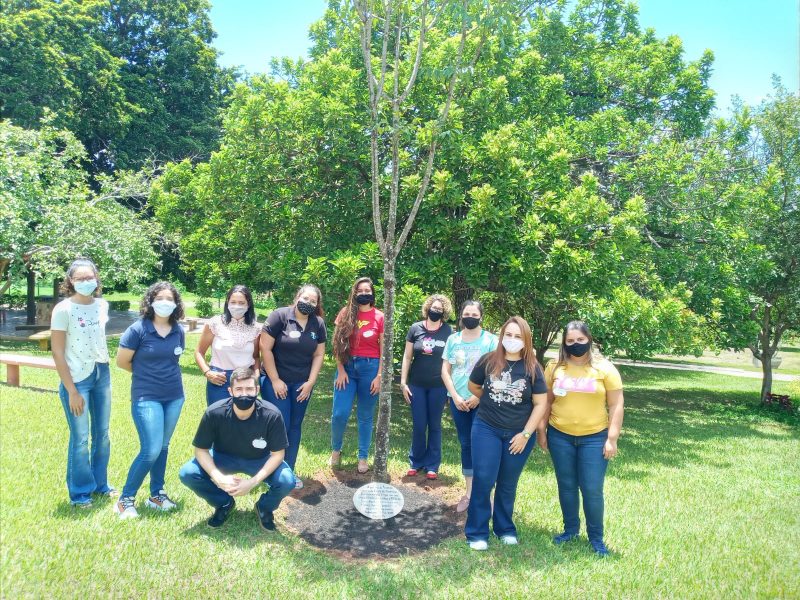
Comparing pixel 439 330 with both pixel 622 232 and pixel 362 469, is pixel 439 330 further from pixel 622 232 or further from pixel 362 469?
pixel 622 232

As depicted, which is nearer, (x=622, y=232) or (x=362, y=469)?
(x=362, y=469)

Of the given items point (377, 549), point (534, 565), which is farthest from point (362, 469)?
point (534, 565)

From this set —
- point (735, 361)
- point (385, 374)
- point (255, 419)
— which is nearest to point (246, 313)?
point (255, 419)

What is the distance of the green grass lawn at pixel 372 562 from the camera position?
3482 millimetres

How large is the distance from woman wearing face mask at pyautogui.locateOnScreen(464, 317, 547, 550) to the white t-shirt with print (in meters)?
3.05

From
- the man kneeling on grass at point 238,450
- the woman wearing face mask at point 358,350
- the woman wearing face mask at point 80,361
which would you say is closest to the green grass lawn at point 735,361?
the woman wearing face mask at point 358,350

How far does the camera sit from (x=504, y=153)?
26.0 ft

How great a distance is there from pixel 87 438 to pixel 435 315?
3.25 meters

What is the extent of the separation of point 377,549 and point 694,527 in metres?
2.99

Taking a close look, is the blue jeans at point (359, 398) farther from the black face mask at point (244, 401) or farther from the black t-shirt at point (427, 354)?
the black face mask at point (244, 401)

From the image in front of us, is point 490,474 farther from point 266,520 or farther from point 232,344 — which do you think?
point 232,344

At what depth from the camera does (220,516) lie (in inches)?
175

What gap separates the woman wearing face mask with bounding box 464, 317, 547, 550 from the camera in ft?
14.6

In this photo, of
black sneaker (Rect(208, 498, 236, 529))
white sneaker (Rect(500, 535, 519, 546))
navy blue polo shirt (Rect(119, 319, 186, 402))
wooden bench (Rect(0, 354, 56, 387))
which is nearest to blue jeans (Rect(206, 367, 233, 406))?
navy blue polo shirt (Rect(119, 319, 186, 402))
